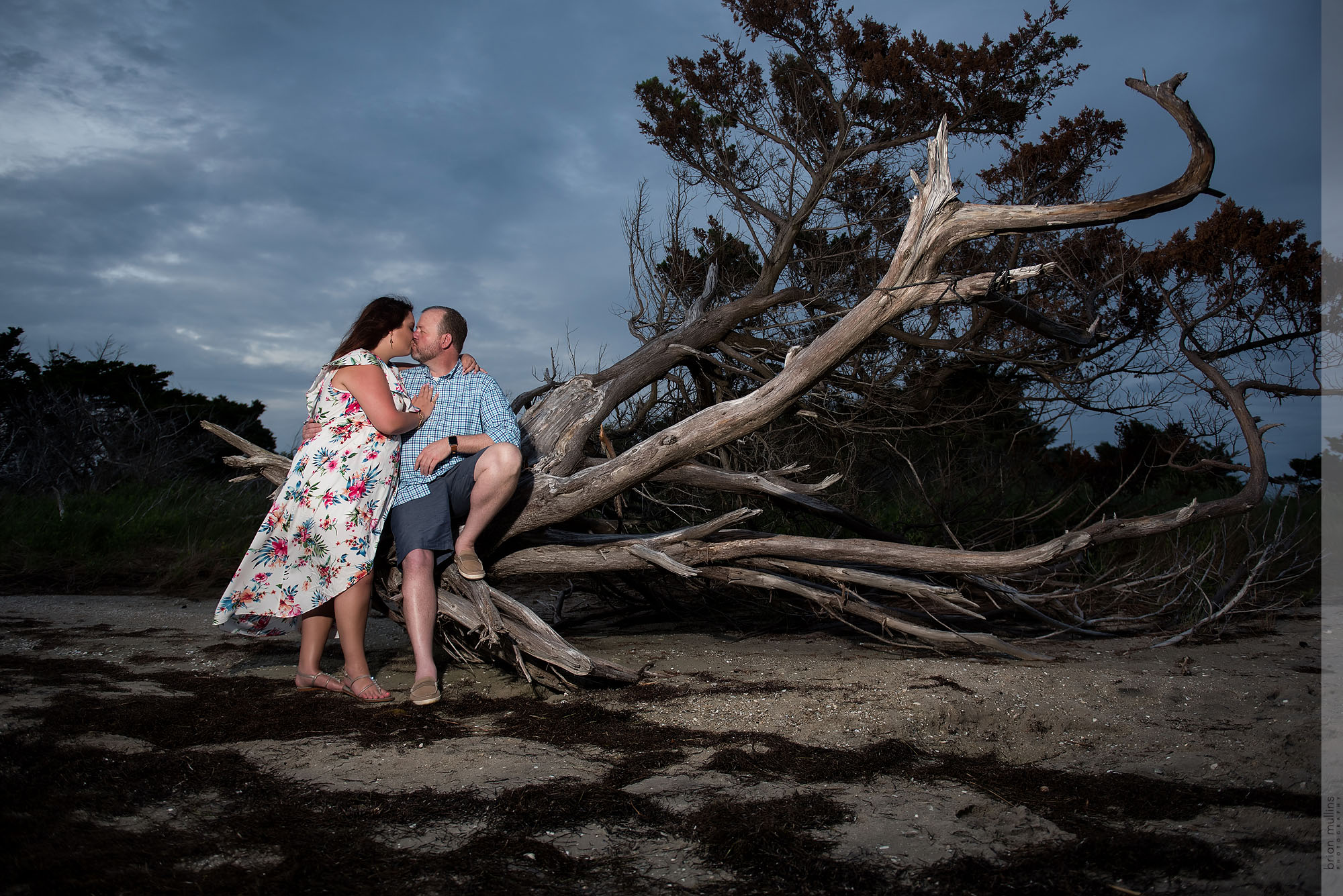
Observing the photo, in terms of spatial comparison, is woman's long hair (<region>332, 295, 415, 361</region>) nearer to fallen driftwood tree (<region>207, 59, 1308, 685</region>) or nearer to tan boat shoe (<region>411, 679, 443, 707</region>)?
fallen driftwood tree (<region>207, 59, 1308, 685</region>)

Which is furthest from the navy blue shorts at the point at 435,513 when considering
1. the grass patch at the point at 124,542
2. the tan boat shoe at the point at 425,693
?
the grass patch at the point at 124,542

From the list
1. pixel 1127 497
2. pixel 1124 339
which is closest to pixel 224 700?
pixel 1124 339

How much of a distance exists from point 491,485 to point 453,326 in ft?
2.72

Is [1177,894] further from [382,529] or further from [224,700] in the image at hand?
[224,700]

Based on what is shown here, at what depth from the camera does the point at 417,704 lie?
153 inches

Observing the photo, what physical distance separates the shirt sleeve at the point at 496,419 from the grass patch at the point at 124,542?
4599 millimetres

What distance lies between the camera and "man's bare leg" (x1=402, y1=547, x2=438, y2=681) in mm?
4059

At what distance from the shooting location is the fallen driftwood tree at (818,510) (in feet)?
14.0

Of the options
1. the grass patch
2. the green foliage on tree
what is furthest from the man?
the green foliage on tree

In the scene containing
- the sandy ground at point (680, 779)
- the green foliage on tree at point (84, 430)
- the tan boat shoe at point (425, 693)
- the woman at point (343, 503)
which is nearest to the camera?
the sandy ground at point (680, 779)

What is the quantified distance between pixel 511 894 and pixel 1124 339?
743cm

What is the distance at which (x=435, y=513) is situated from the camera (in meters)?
4.25

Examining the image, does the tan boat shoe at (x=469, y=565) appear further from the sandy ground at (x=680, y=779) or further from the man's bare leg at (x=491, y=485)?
the sandy ground at (x=680, y=779)

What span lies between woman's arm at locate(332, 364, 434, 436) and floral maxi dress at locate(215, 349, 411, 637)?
0.16ft
